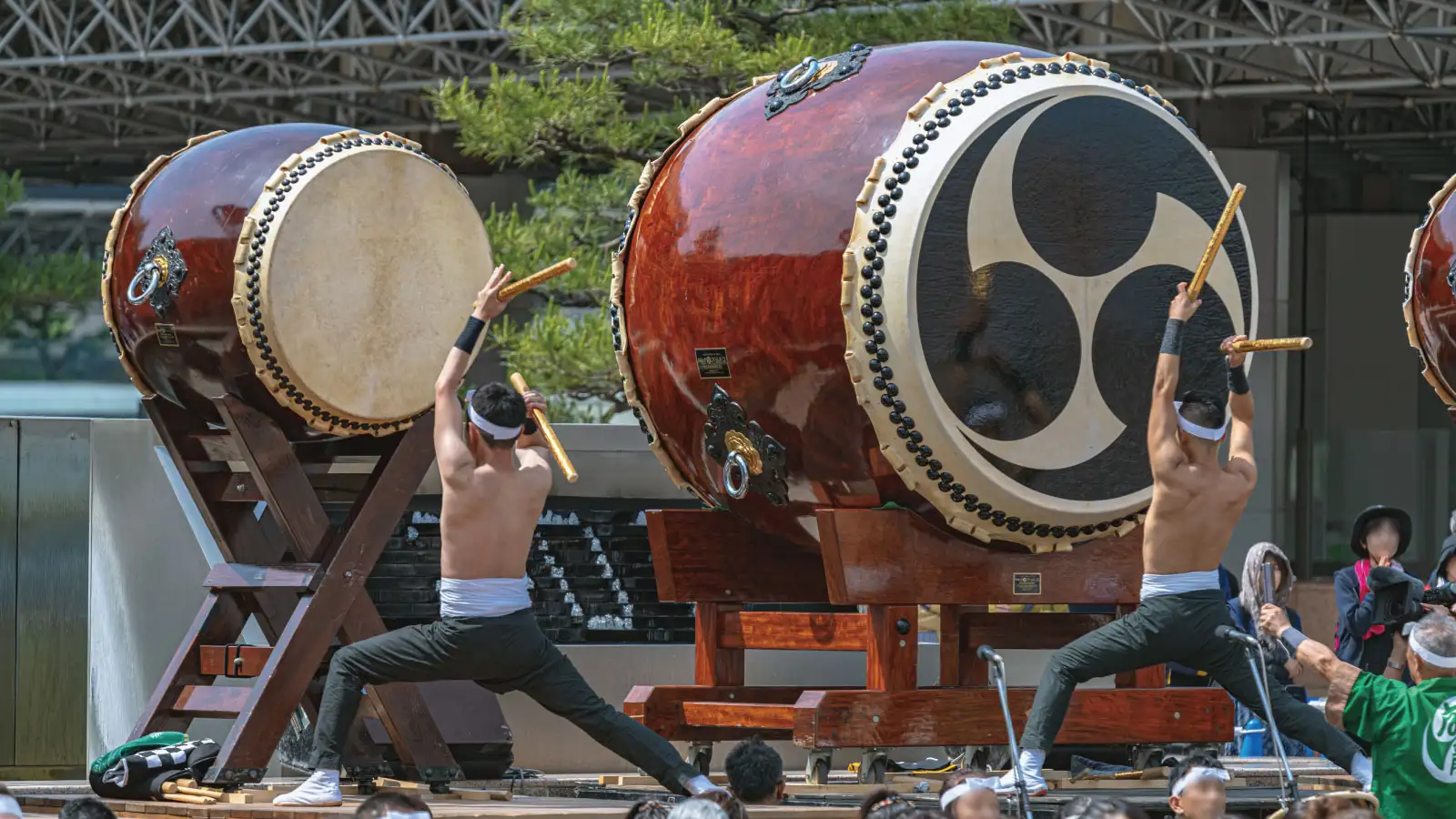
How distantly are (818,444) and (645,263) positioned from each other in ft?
2.87

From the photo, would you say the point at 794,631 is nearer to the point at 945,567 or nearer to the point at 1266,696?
the point at 945,567

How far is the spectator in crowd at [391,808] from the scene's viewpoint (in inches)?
168

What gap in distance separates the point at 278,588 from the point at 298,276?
1.07 meters

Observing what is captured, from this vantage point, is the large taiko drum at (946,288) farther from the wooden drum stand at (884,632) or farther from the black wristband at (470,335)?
the black wristband at (470,335)

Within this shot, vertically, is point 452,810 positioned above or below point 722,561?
below

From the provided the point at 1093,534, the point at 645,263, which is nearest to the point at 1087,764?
the point at 1093,534

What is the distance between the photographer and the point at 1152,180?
Result: 6207 millimetres

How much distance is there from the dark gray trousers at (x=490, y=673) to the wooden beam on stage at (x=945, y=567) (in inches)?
27.3

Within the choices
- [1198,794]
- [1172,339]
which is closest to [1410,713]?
[1198,794]

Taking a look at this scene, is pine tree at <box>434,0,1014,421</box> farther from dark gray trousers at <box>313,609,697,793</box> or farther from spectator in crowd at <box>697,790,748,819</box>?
spectator in crowd at <box>697,790,748,819</box>

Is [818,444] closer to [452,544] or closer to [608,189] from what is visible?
[452,544]

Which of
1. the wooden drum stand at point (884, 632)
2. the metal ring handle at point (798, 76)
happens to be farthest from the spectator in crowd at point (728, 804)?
the metal ring handle at point (798, 76)

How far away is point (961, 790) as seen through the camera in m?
4.84

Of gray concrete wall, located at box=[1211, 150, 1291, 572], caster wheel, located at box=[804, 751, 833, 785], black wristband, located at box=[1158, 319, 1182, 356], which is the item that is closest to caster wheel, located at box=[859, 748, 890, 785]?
caster wheel, located at box=[804, 751, 833, 785]
